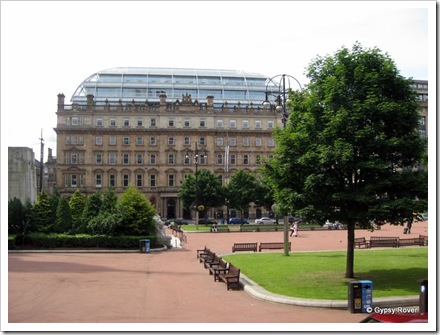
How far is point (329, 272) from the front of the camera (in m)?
20.6

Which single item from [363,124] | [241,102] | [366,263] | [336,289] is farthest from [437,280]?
[241,102]

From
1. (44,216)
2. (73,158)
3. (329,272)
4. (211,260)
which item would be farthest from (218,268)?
(73,158)

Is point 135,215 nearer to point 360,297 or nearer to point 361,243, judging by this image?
point 361,243

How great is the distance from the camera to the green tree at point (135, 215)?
1292 inches

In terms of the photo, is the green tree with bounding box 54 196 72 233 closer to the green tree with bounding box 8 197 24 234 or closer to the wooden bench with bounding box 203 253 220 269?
the green tree with bounding box 8 197 24 234

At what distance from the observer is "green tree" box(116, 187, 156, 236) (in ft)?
108

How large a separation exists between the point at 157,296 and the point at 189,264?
30.5 feet

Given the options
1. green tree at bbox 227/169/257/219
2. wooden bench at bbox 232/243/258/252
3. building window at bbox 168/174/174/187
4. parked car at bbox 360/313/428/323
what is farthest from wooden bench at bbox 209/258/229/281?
building window at bbox 168/174/174/187

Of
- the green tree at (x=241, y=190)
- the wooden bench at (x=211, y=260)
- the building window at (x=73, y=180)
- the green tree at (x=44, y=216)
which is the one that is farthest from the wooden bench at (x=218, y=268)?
the building window at (x=73, y=180)

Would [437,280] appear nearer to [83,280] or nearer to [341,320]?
[341,320]

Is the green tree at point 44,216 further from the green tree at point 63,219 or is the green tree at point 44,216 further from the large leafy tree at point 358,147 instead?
the large leafy tree at point 358,147

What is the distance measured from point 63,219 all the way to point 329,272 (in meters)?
19.6

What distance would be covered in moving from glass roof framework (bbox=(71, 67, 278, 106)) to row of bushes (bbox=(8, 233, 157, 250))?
199 feet

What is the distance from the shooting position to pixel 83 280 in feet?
63.4
